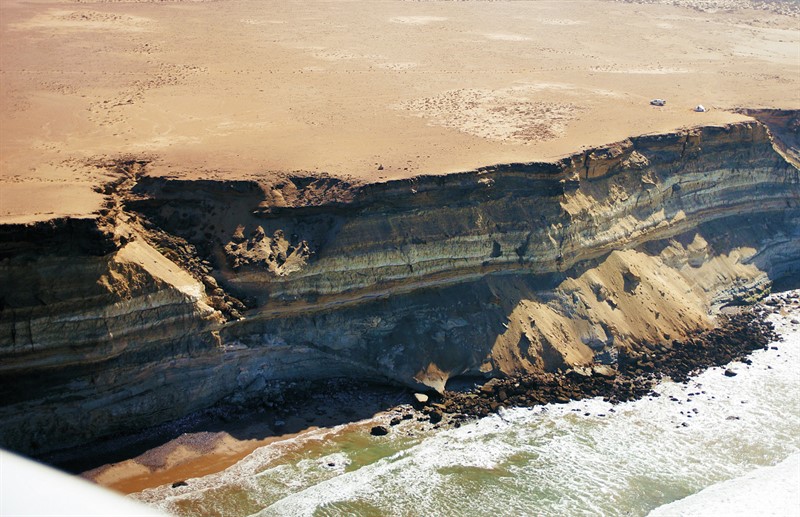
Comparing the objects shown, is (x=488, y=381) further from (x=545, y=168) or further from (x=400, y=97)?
(x=400, y=97)

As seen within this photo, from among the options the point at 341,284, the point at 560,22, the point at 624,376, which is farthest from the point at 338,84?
the point at 560,22

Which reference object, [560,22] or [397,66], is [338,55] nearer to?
[397,66]

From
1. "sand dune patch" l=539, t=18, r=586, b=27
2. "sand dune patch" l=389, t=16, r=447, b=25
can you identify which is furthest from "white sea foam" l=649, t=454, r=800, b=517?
"sand dune patch" l=539, t=18, r=586, b=27

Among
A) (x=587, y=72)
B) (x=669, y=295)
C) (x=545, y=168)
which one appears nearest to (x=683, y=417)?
(x=669, y=295)

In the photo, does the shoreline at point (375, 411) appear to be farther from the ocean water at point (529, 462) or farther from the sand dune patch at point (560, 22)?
the sand dune patch at point (560, 22)

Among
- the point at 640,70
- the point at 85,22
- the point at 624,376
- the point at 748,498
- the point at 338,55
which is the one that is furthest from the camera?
the point at 640,70

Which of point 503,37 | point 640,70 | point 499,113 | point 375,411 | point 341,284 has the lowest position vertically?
point 375,411
